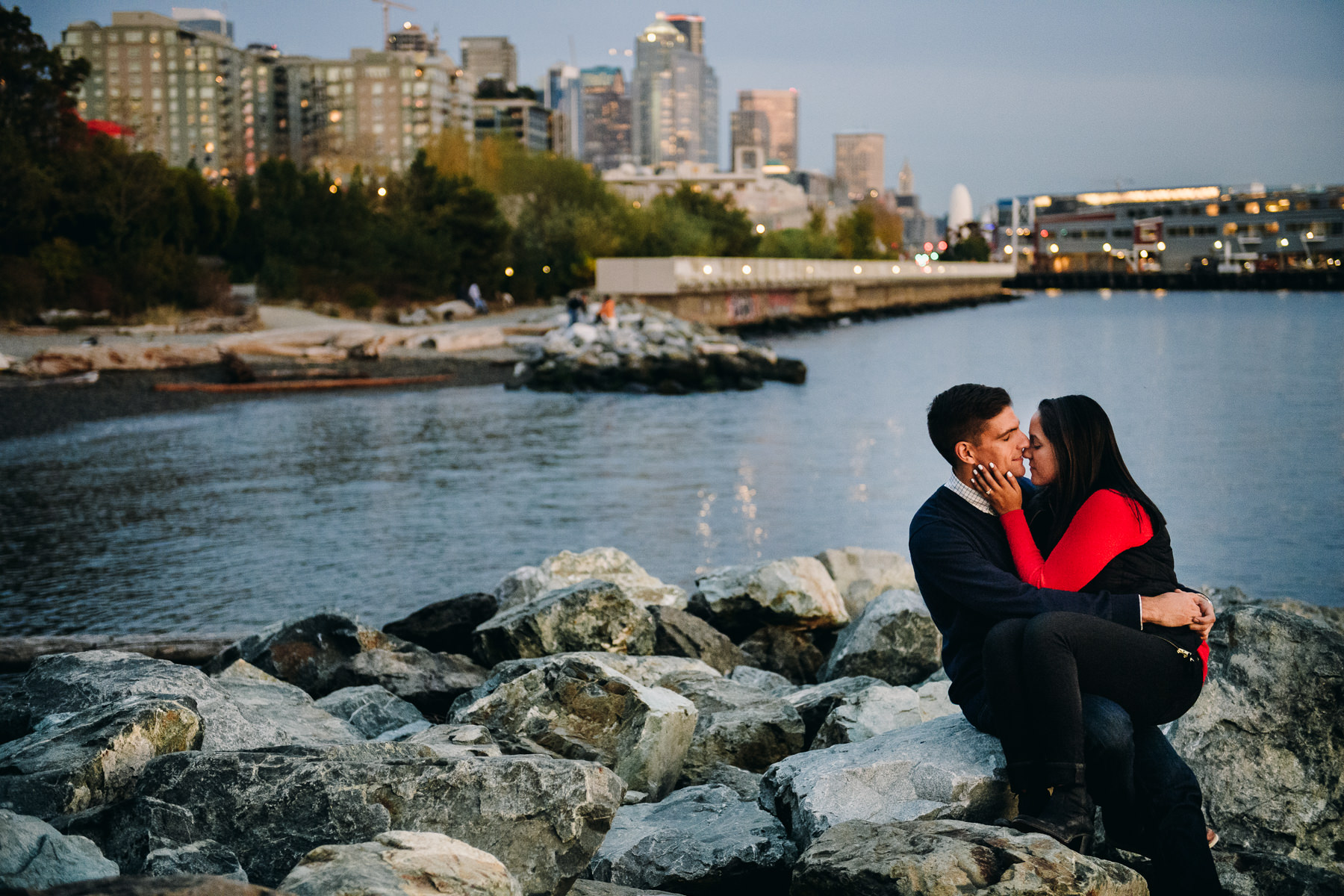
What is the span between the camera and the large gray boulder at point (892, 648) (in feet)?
20.2

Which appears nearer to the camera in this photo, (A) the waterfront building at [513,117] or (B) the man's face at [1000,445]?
(B) the man's face at [1000,445]

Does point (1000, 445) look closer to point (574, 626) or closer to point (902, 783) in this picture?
point (902, 783)

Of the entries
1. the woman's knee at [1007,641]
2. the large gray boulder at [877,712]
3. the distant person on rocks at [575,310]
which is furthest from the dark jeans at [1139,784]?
the distant person on rocks at [575,310]

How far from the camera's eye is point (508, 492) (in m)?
14.8

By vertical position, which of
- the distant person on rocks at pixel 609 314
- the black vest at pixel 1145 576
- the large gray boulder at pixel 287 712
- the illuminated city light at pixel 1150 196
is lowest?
the large gray boulder at pixel 287 712

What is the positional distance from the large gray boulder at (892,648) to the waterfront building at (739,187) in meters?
116

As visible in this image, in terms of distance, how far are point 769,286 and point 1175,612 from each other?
55.5 meters

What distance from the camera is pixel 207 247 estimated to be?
48094 millimetres

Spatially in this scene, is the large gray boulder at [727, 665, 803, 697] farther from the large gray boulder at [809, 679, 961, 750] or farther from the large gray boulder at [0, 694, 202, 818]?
the large gray boulder at [0, 694, 202, 818]

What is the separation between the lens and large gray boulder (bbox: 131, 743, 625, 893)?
321 cm

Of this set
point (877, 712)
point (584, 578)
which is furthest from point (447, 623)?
point (877, 712)

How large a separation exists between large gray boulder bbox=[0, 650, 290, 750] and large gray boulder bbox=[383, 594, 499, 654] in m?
2.54

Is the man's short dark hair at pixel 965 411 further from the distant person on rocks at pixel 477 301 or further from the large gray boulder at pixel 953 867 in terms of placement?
the distant person on rocks at pixel 477 301

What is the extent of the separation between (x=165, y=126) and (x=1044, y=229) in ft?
400
